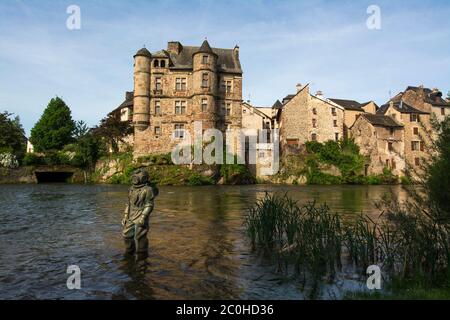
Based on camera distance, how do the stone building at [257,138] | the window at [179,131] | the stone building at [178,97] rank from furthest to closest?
the stone building at [257,138]
the window at [179,131]
the stone building at [178,97]

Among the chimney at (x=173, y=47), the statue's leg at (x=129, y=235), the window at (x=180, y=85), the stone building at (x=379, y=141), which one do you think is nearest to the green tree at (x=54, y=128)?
the chimney at (x=173, y=47)

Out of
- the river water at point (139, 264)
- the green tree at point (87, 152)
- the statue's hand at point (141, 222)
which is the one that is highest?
the green tree at point (87, 152)

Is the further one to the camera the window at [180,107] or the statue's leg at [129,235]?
the window at [180,107]

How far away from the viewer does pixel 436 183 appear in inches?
265

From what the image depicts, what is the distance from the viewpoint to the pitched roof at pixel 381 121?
53.5m

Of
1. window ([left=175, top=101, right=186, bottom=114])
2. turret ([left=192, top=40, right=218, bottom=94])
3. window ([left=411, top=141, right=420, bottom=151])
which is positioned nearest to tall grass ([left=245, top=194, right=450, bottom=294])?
turret ([left=192, top=40, right=218, bottom=94])

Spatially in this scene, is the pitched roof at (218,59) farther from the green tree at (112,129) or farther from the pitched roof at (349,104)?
the pitched roof at (349,104)

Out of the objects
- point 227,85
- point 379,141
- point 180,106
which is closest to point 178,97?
point 180,106

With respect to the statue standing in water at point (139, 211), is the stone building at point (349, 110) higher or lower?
higher

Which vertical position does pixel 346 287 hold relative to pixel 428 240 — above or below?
below

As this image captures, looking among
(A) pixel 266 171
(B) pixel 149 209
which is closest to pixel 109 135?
(A) pixel 266 171

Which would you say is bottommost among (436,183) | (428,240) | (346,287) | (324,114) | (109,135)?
(346,287)
